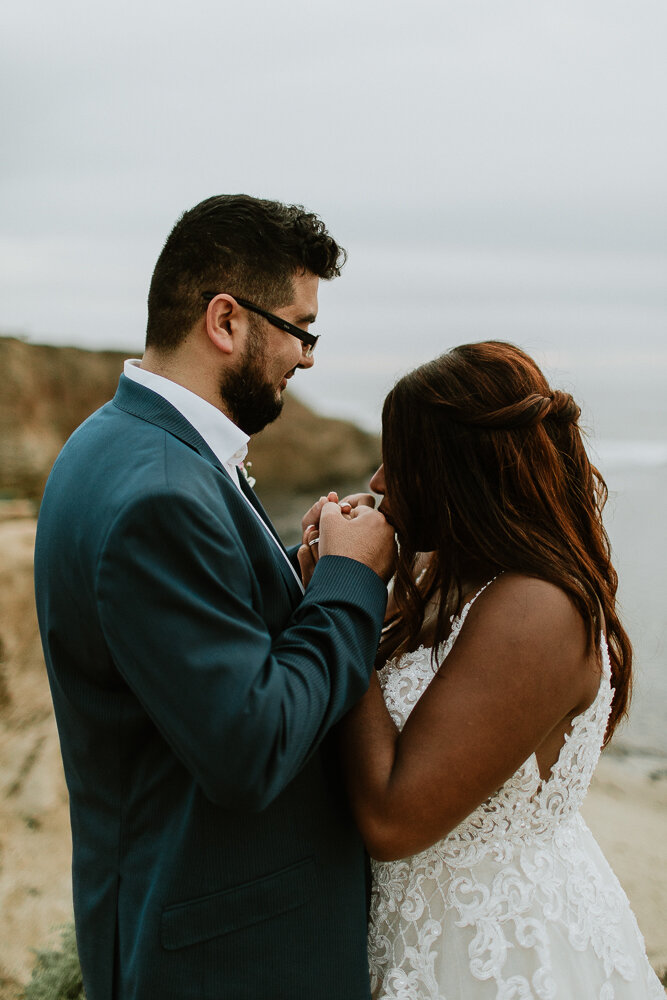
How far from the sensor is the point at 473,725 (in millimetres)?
1699

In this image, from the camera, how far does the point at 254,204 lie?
1971 mm

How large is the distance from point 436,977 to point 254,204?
1793 mm

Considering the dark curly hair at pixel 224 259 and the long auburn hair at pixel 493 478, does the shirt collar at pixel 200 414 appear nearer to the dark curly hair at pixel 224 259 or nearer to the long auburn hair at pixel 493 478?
the dark curly hair at pixel 224 259

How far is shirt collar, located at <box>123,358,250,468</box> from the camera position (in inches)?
70.8

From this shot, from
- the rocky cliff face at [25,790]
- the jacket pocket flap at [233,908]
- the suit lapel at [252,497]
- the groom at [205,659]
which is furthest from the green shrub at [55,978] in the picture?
the suit lapel at [252,497]

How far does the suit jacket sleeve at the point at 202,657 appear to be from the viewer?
1385 mm

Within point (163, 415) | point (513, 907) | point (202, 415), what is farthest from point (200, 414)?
point (513, 907)

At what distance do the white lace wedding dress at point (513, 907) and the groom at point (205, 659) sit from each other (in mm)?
172

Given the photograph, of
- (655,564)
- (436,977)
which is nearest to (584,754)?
(436,977)

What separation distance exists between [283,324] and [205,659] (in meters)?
0.90

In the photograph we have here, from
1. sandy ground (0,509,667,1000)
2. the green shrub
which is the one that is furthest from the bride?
sandy ground (0,509,667,1000)

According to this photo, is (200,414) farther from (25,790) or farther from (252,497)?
(25,790)

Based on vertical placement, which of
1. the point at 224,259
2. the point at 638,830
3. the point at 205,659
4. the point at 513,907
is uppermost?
the point at 224,259

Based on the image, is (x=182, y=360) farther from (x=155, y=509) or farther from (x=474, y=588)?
(x=474, y=588)
